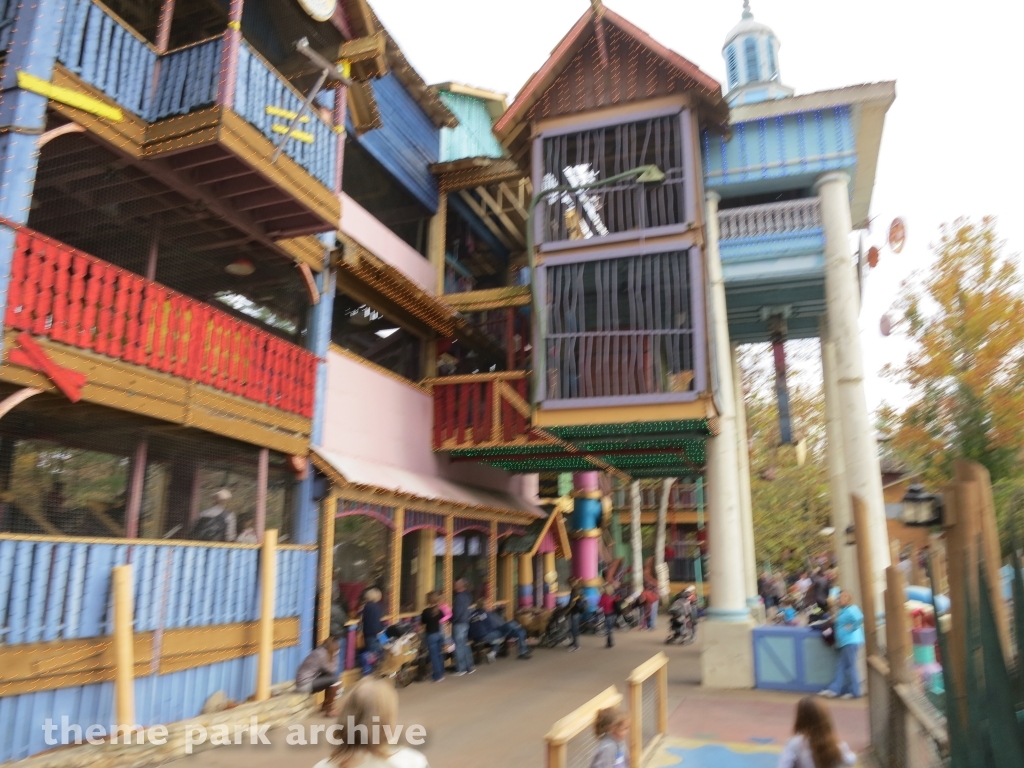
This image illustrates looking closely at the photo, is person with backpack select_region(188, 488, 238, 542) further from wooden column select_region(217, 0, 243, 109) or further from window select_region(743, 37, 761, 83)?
window select_region(743, 37, 761, 83)

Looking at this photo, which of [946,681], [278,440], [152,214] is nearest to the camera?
[946,681]

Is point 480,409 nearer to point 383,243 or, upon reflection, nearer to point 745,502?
point 383,243

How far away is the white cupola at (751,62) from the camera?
62.1ft

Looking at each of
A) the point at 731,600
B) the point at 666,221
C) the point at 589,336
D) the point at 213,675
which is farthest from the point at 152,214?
the point at 731,600

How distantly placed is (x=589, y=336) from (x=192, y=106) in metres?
6.95

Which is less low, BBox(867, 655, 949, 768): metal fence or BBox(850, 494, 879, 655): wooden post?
BBox(850, 494, 879, 655): wooden post

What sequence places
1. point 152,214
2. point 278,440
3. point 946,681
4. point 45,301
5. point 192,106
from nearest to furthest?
point 946,681
point 45,301
point 192,106
point 152,214
point 278,440

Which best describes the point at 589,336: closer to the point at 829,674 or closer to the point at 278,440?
the point at 278,440

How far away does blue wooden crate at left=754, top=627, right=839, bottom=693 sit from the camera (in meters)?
11.2

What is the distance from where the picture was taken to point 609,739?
4.96 m

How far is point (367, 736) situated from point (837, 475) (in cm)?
1287

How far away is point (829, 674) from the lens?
36.7 ft

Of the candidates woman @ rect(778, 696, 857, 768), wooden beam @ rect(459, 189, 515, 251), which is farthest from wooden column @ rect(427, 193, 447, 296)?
woman @ rect(778, 696, 857, 768)

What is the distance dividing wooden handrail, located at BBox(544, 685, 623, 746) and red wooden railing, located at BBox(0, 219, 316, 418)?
5624 millimetres
